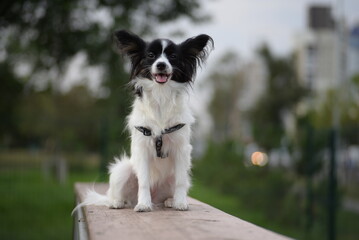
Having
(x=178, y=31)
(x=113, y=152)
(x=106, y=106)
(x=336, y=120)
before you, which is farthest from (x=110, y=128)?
(x=336, y=120)

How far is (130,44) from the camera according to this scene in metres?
3.50

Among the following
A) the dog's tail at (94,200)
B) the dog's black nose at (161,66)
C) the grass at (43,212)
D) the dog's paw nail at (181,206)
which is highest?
the dog's black nose at (161,66)

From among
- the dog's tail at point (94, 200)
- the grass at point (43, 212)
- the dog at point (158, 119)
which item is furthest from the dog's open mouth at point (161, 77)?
the grass at point (43, 212)

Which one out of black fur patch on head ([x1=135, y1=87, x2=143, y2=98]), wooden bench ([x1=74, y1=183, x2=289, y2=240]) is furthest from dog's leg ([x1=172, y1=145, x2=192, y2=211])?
black fur patch on head ([x1=135, y1=87, x2=143, y2=98])

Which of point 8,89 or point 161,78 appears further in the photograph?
point 8,89

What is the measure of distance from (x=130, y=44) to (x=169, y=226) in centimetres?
157

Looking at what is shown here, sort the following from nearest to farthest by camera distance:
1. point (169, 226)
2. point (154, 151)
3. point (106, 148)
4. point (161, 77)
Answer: point (169, 226) < point (161, 77) < point (154, 151) < point (106, 148)

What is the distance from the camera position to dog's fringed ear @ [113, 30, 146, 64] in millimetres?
3490

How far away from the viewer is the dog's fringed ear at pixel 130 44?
11.5ft

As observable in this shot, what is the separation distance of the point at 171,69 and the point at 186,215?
3.27ft

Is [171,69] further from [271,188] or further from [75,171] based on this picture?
[75,171]

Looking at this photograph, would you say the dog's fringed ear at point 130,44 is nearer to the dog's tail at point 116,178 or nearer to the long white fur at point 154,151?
the long white fur at point 154,151

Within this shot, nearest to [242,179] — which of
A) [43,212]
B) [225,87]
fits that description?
[43,212]

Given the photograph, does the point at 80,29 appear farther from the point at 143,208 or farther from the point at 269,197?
the point at 143,208
